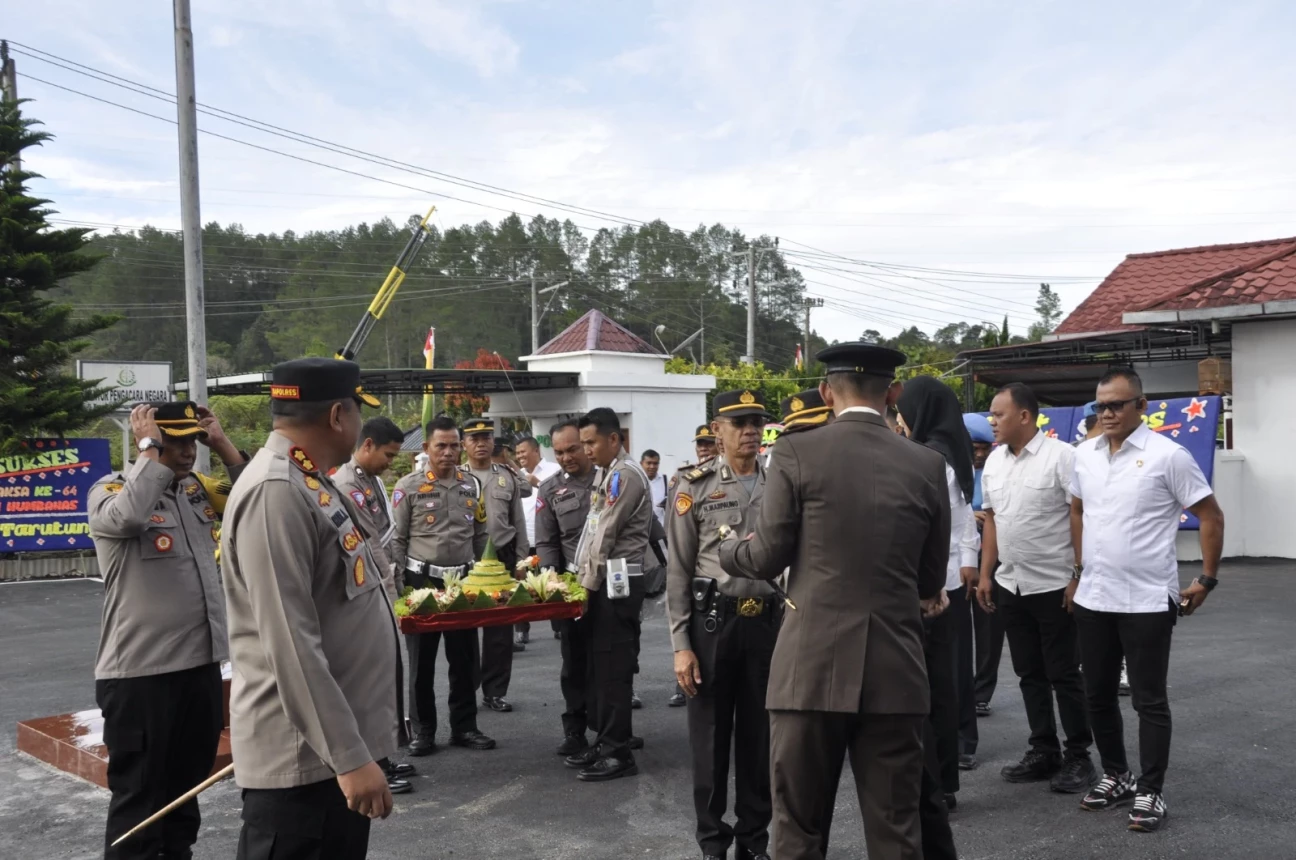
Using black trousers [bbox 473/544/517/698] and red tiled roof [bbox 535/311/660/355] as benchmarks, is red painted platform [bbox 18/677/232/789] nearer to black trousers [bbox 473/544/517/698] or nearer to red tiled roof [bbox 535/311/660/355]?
black trousers [bbox 473/544/517/698]

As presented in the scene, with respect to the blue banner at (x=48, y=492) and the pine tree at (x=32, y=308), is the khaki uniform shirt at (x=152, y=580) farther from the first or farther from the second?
the pine tree at (x=32, y=308)

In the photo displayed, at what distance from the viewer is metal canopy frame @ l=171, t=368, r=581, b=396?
63.6ft

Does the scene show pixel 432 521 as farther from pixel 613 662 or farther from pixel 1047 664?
pixel 1047 664

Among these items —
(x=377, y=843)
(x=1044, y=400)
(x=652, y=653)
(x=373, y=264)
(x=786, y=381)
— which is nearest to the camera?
(x=377, y=843)

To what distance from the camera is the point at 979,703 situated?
725 centimetres

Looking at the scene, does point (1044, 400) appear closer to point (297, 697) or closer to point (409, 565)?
point (409, 565)

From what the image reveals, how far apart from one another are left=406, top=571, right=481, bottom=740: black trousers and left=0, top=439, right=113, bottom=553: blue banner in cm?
1091

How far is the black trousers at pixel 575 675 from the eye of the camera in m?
6.64

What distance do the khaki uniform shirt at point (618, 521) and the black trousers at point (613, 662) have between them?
14cm

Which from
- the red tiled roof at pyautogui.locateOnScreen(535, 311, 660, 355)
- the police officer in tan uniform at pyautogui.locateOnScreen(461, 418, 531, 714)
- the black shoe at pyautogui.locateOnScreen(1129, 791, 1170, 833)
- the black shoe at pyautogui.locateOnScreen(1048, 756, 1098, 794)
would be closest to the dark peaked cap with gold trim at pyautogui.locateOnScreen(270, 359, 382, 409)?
the black shoe at pyautogui.locateOnScreen(1129, 791, 1170, 833)

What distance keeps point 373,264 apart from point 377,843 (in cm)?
5475

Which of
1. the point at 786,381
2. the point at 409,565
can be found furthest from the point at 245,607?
the point at 786,381

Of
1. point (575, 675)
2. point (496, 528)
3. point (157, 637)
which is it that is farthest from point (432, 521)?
point (157, 637)

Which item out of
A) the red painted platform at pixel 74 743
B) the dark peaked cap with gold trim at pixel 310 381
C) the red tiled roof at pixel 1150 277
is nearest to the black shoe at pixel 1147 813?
the dark peaked cap with gold trim at pixel 310 381
